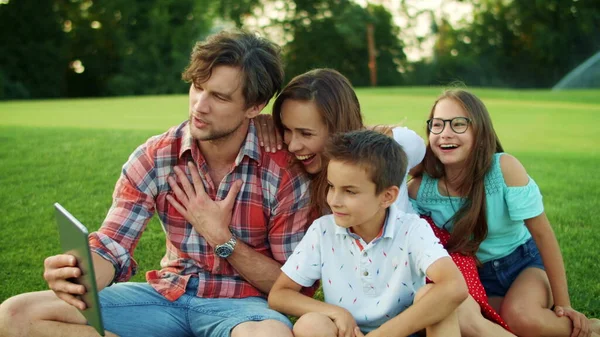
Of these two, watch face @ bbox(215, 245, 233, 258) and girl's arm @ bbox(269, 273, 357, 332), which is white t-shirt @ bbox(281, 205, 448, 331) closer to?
girl's arm @ bbox(269, 273, 357, 332)

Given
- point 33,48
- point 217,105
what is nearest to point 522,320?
point 217,105

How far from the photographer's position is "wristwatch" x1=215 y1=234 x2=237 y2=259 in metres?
2.71

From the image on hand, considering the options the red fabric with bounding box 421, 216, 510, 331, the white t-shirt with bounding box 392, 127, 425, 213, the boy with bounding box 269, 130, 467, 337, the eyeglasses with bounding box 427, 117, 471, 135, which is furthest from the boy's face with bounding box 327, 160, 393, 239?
the eyeglasses with bounding box 427, 117, 471, 135

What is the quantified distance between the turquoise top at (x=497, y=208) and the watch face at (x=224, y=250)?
3.33ft

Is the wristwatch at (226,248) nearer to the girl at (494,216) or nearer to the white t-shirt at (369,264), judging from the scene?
the white t-shirt at (369,264)

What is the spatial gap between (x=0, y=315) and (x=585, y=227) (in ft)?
12.4

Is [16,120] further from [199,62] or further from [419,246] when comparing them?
[419,246]

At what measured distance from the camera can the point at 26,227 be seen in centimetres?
459

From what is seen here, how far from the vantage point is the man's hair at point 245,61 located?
9.16ft

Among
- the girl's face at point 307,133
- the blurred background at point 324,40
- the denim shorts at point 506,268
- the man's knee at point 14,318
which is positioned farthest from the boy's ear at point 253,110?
the blurred background at point 324,40

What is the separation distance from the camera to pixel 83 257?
2186 mm

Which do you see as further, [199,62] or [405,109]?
[405,109]

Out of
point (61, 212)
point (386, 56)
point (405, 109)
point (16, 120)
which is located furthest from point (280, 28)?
point (61, 212)

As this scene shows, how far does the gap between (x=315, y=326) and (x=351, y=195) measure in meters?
0.49
